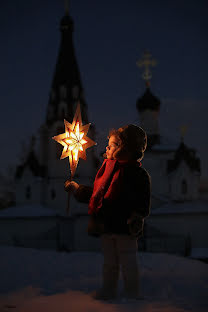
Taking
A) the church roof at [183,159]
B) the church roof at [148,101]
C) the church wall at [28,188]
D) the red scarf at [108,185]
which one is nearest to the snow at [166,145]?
the church roof at [183,159]

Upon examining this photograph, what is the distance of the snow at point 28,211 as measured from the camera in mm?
16672

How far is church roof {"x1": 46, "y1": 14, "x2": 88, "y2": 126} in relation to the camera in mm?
18000

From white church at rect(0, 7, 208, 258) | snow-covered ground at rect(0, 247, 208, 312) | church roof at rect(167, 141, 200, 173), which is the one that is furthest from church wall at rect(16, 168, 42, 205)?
snow-covered ground at rect(0, 247, 208, 312)

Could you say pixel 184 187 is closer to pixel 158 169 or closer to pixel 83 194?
pixel 158 169

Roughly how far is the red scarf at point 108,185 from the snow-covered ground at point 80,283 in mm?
938

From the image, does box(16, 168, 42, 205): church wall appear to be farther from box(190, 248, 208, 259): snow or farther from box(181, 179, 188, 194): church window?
box(190, 248, 208, 259): snow

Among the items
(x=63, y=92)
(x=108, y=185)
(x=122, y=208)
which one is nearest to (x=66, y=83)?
(x=63, y=92)

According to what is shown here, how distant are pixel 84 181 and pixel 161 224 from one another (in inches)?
187

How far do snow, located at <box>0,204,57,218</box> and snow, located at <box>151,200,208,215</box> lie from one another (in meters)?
5.49

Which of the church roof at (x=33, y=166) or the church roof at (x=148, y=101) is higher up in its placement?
the church roof at (x=148, y=101)

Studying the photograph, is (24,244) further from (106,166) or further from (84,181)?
(106,166)

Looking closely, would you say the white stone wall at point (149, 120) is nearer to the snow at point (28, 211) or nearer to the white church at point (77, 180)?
the white church at point (77, 180)

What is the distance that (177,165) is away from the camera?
17.5m

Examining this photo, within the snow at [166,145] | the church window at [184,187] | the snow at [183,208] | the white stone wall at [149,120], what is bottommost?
the snow at [183,208]
